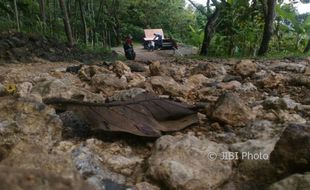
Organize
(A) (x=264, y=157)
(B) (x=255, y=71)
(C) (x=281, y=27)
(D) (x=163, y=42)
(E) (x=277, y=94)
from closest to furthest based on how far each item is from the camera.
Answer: (A) (x=264, y=157)
(E) (x=277, y=94)
(B) (x=255, y=71)
(C) (x=281, y=27)
(D) (x=163, y=42)

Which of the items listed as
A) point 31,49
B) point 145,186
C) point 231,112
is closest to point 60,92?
point 231,112

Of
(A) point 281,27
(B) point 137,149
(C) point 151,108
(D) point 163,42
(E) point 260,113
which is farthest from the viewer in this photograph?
(D) point 163,42

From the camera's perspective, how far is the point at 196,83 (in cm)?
441

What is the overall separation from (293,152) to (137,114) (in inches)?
38.9

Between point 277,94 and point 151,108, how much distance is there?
1530 mm

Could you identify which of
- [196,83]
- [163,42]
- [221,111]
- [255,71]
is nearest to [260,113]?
[221,111]

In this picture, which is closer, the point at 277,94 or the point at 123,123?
the point at 123,123

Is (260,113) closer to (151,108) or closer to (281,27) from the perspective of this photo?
(151,108)

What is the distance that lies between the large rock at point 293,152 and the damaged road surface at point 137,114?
2.34ft

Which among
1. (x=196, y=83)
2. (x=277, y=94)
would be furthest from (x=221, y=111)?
(x=196, y=83)

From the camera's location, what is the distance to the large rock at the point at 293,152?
1839mm

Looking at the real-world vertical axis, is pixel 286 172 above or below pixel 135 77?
above

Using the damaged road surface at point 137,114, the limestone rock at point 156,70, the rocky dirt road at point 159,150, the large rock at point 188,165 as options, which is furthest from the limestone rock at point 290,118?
the limestone rock at point 156,70

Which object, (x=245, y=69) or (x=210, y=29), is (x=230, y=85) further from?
(x=210, y=29)
